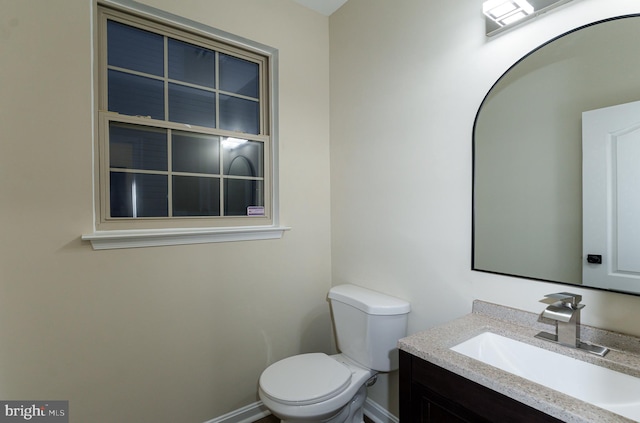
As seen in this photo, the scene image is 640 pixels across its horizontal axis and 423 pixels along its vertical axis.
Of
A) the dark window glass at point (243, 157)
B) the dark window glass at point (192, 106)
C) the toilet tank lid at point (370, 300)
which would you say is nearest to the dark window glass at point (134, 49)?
the dark window glass at point (192, 106)

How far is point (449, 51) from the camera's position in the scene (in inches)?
56.0

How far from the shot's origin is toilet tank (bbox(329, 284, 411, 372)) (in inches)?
61.4

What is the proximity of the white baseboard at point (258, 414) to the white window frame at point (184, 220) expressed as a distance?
105 cm

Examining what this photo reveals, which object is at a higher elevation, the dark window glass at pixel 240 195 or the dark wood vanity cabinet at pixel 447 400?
the dark window glass at pixel 240 195

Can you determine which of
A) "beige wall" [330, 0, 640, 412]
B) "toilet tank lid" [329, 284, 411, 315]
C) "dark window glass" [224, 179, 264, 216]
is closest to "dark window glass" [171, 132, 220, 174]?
"dark window glass" [224, 179, 264, 216]

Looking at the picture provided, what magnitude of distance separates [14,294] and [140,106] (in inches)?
41.1

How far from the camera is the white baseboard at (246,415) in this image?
176 centimetres

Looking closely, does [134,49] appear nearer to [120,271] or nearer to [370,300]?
[120,271]

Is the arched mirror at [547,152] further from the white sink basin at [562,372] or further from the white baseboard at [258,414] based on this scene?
the white baseboard at [258,414]

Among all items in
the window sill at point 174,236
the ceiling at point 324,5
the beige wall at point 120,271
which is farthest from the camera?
the ceiling at point 324,5

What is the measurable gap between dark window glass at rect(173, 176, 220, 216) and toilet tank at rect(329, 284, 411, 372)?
3.25ft

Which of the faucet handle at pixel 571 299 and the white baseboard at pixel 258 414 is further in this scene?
the white baseboard at pixel 258 414

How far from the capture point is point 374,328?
156 cm

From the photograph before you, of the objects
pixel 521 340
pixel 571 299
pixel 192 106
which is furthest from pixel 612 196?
pixel 192 106
